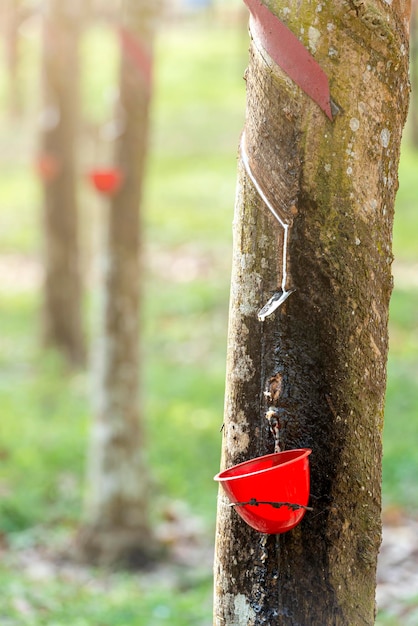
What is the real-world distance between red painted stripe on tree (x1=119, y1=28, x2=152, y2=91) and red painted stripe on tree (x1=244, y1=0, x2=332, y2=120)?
10.8 feet

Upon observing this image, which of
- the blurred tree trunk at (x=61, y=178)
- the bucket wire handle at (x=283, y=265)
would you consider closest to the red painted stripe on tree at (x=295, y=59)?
the bucket wire handle at (x=283, y=265)

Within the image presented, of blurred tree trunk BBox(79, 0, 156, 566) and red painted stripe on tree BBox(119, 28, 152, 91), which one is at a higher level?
red painted stripe on tree BBox(119, 28, 152, 91)

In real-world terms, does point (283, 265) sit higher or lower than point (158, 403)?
lower

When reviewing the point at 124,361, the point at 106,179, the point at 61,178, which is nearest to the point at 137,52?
the point at 106,179

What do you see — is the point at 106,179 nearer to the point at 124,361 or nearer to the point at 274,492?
the point at 124,361

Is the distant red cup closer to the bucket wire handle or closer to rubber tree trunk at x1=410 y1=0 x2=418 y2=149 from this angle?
the bucket wire handle

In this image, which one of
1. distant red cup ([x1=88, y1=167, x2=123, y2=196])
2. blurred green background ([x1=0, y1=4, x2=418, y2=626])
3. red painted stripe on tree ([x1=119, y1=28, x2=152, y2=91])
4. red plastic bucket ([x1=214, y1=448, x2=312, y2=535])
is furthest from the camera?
red painted stripe on tree ([x1=119, y1=28, x2=152, y2=91])

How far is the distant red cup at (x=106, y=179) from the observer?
4.91 m

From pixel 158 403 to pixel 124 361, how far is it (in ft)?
9.32

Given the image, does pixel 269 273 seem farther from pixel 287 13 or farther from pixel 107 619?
pixel 107 619

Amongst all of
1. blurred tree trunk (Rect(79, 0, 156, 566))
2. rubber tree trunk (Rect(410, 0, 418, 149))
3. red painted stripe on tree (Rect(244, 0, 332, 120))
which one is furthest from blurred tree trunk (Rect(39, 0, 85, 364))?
rubber tree trunk (Rect(410, 0, 418, 149))

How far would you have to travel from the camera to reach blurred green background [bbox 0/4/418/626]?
4.77 metres

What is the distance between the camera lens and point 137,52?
504cm

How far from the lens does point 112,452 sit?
541 centimetres
